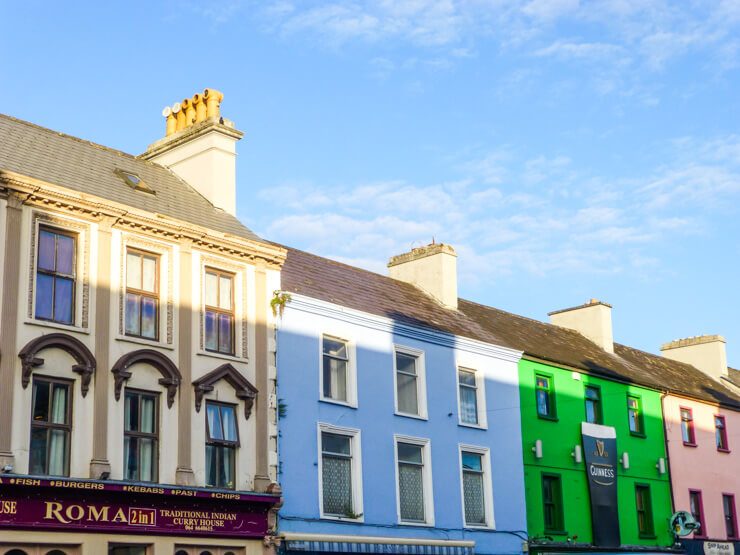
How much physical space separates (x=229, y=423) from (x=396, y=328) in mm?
6502

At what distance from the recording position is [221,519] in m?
22.9

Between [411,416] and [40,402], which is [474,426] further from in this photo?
[40,402]

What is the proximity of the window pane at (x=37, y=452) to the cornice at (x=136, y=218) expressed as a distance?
14.8 ft

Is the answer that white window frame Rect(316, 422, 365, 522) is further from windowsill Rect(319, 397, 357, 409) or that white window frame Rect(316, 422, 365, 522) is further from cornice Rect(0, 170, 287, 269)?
cornice Rect(0, 170, 287, 269)

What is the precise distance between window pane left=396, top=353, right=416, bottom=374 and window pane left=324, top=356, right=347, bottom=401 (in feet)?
7.29

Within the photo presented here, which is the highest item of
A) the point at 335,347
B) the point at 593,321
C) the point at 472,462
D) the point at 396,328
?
the point at 593,321

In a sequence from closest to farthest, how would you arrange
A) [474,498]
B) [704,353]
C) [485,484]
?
[474,498] → [485,484] → [704,353]

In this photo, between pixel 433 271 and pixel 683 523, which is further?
pixel 683 523

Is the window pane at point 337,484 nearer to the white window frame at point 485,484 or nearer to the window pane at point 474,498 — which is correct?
the white window frame at point 485,484

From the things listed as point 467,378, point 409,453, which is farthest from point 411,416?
point 467,378

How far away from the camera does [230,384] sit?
956 inches

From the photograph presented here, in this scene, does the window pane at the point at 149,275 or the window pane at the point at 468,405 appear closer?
the window pane at the point at 149,275

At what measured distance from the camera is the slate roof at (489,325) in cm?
2947

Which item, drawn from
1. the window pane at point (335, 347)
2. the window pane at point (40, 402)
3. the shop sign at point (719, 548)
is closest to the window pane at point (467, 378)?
the window pane at point (335, 347)
